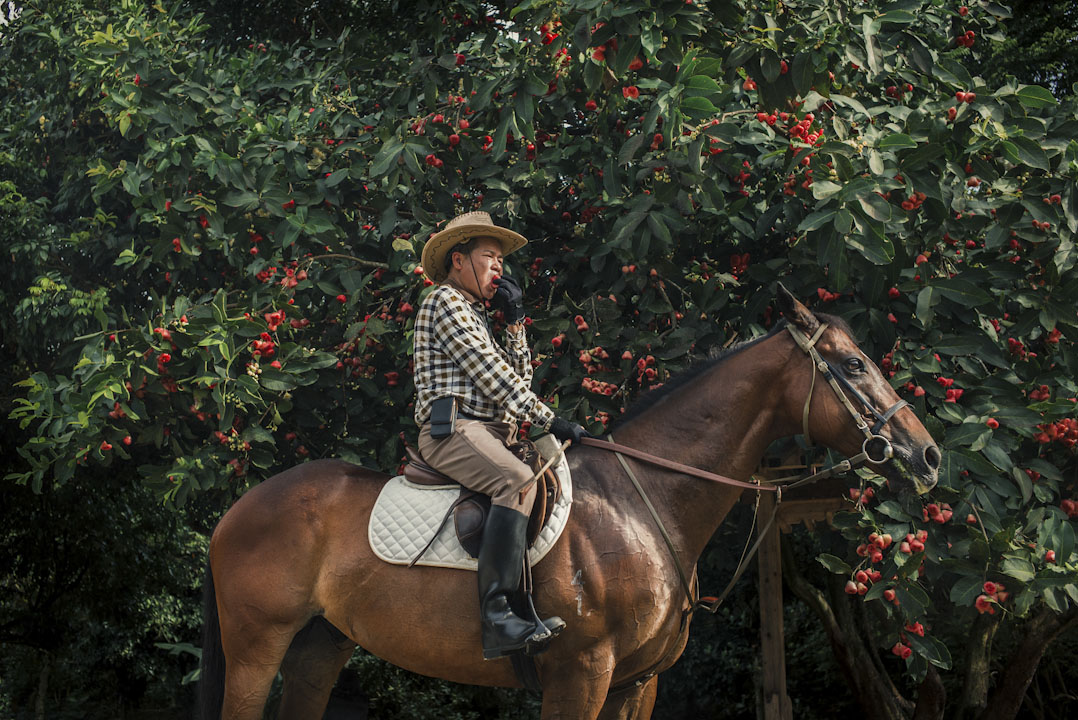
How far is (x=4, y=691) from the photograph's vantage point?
531 inches

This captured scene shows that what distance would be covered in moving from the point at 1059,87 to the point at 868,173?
17.7ft

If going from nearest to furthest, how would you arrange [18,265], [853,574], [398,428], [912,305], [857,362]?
[857,362], [853,574], [912,305], [398,428], [18,265]

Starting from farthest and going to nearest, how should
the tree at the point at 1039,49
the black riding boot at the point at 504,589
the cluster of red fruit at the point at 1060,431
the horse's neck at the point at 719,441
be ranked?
1. the tree at the point at 1039,49
2. the cluster of red fruit at the point at 1060,431
3. the horse's neck at the point at 719,441
4. the black riding boot at the point at 504,589

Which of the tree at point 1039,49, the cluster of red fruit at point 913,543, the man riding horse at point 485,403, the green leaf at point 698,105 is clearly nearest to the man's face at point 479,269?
the man riding horse at point 485,403

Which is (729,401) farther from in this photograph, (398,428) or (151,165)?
(151,165)

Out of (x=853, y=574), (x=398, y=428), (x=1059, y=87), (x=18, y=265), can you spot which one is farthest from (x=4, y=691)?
(x=1059, y=87)

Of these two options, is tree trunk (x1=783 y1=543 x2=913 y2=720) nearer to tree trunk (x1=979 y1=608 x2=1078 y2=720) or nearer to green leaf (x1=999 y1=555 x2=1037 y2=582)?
tree trunk (x1=979 y1=608 x2=1078 y2=720)

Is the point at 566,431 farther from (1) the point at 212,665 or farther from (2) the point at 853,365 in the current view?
(1) the point at 212,665

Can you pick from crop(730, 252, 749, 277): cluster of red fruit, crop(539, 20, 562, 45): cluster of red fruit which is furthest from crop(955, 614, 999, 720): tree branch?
crop(539, 20, 562, 45): cluster of red fruit

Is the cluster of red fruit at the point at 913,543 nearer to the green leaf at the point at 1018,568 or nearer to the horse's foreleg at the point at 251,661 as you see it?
the green leaf at the point at 1018,568

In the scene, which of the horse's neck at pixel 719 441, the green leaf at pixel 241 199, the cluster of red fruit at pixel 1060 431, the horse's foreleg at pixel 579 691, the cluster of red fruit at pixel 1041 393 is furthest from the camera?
the green leaf at pixel 241 199

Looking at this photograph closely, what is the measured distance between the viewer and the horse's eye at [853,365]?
4422mm

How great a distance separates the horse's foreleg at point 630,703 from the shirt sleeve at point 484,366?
1.33 metres

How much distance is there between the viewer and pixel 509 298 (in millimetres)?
4812
